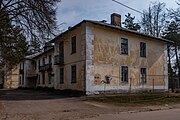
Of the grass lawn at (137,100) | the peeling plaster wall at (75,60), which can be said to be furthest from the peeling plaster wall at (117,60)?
the grass lawn at (137,100)

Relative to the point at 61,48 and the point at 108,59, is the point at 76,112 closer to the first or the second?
the point at 108,59

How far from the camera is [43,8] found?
17859 mm

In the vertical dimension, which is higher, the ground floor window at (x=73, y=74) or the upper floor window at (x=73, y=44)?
the upper floor window at (x=73, y=44)

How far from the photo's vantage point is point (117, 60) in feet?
88.7

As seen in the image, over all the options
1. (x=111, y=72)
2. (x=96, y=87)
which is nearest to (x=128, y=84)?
(x=111, y=72)

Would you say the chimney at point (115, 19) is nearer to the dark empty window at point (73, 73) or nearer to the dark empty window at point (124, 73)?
the dark empty window at point (124, 73)

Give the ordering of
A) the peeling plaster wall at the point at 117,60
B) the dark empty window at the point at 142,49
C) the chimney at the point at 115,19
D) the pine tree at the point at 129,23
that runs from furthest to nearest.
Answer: the pine tree at the point at 129,23, the chimney at the point at 115,19, the dark empty window at the point at 142,49, the peeling plaster wall at the point at 117,60

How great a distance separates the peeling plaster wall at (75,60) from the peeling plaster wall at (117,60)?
0.73 metres

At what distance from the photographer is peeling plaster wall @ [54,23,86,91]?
25.0 metres

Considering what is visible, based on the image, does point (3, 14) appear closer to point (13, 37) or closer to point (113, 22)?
point (13, 37)

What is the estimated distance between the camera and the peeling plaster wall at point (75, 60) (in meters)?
25.0

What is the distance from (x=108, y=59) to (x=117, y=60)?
51.5 inches

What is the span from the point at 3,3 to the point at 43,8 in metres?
2.84

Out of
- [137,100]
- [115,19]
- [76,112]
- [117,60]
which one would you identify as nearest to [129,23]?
[115,19]
